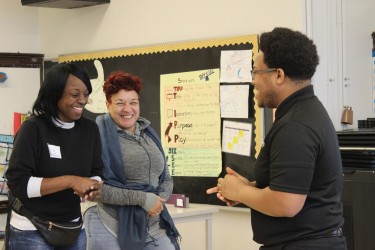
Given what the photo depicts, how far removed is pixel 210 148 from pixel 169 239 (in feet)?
4.53

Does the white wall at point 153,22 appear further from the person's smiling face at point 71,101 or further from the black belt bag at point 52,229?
the black belt bag at point 52,229

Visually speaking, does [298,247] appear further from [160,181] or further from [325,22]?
[325,22]

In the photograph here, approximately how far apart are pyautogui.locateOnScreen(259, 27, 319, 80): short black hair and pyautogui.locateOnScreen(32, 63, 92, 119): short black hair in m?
0.94

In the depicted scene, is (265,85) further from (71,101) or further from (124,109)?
(124,109)

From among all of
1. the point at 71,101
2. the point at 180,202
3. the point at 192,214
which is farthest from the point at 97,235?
the point at 180,202

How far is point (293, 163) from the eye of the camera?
185cm

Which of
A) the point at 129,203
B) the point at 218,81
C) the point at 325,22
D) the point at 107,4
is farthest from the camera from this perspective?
the point at 107,4

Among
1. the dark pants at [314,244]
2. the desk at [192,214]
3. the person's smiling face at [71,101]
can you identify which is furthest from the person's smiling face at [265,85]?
Result: the desk at [192,214]

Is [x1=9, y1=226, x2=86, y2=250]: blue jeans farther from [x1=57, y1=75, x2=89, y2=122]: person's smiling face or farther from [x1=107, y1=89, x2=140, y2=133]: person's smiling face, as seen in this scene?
[x1=107, y1=89, x2=140, y2=133]: person's smiling face

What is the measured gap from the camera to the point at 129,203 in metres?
2.85

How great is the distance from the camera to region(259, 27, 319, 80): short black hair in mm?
1938

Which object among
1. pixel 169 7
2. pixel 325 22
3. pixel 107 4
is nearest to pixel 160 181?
pixel 325 22

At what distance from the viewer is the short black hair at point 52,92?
2.50 m

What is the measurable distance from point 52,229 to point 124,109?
0.76 metres
